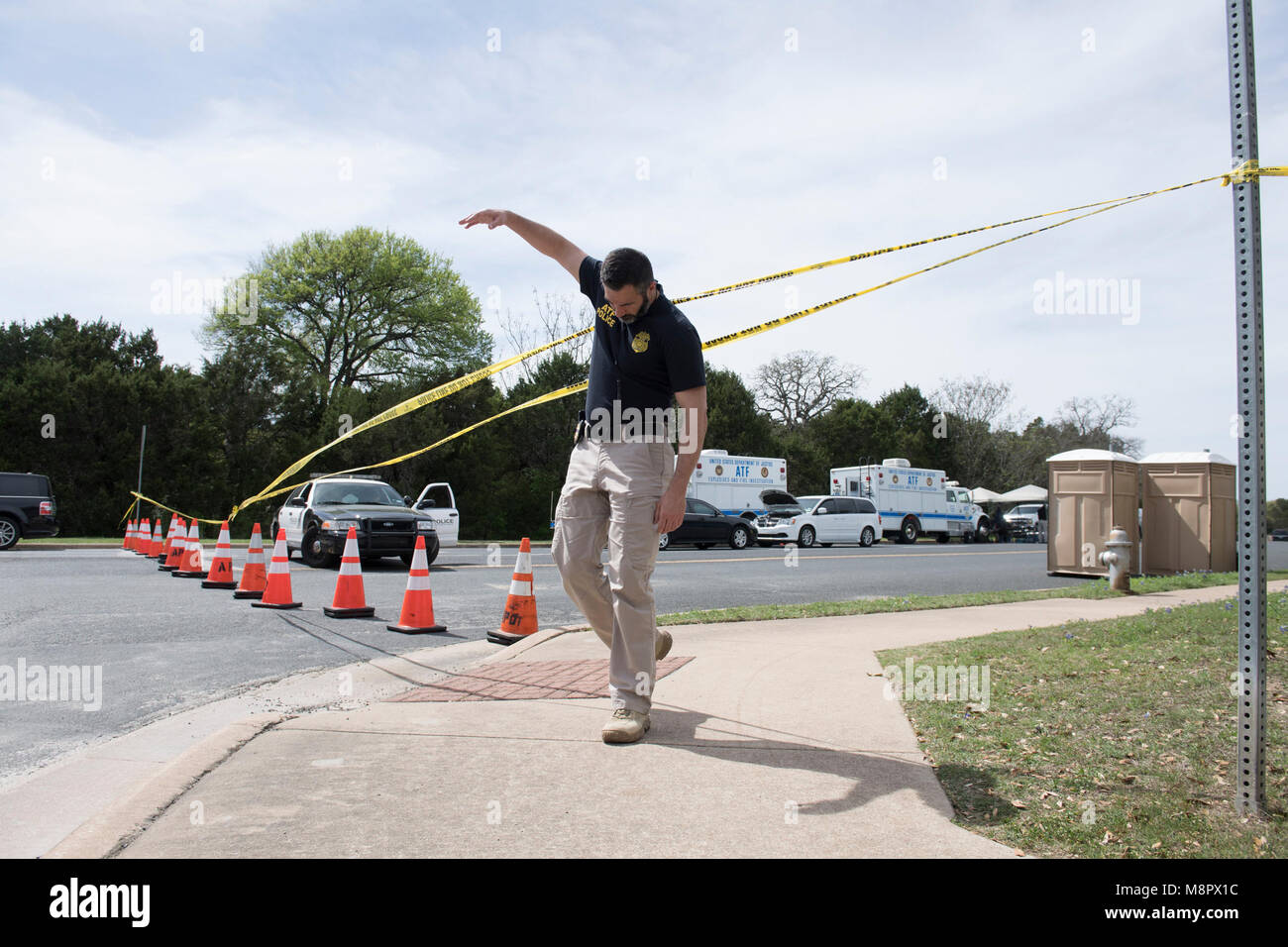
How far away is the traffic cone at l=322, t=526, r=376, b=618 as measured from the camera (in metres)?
8.63

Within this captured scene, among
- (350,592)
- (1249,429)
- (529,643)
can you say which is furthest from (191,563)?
(1249,429)

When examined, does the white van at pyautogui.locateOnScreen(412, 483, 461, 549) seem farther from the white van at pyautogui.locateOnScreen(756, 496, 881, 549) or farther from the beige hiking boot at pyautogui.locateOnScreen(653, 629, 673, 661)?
the beige hiking boot at pyautogui.locateOnScreen(653, 629, 673, 661)

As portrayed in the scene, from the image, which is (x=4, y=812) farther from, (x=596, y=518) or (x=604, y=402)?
(x=604, y=402)

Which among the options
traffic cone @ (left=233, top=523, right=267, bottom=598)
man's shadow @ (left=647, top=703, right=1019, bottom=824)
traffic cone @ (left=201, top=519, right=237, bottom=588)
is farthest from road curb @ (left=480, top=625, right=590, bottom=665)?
traffic cone @ (left=201, top=519, right=237, bottom=588)

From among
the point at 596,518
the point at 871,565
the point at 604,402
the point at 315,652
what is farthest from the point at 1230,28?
the point at 871,565

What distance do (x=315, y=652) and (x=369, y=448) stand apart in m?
26.1

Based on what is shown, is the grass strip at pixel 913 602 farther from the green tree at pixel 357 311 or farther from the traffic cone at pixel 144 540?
the green tree at pixel 357 311

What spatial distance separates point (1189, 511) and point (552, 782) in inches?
636

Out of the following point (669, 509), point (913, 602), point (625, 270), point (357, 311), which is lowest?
point (913, 602)

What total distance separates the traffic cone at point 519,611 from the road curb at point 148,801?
10.8ft

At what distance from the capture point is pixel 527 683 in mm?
5344

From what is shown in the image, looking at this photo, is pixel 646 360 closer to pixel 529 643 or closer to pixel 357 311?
pixel 529 643

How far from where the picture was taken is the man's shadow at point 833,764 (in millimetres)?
3221

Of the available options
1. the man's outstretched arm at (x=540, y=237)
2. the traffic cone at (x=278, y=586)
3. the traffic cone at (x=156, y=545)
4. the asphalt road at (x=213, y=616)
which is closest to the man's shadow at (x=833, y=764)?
the man's outstretched arm at (x=540, y=237)
